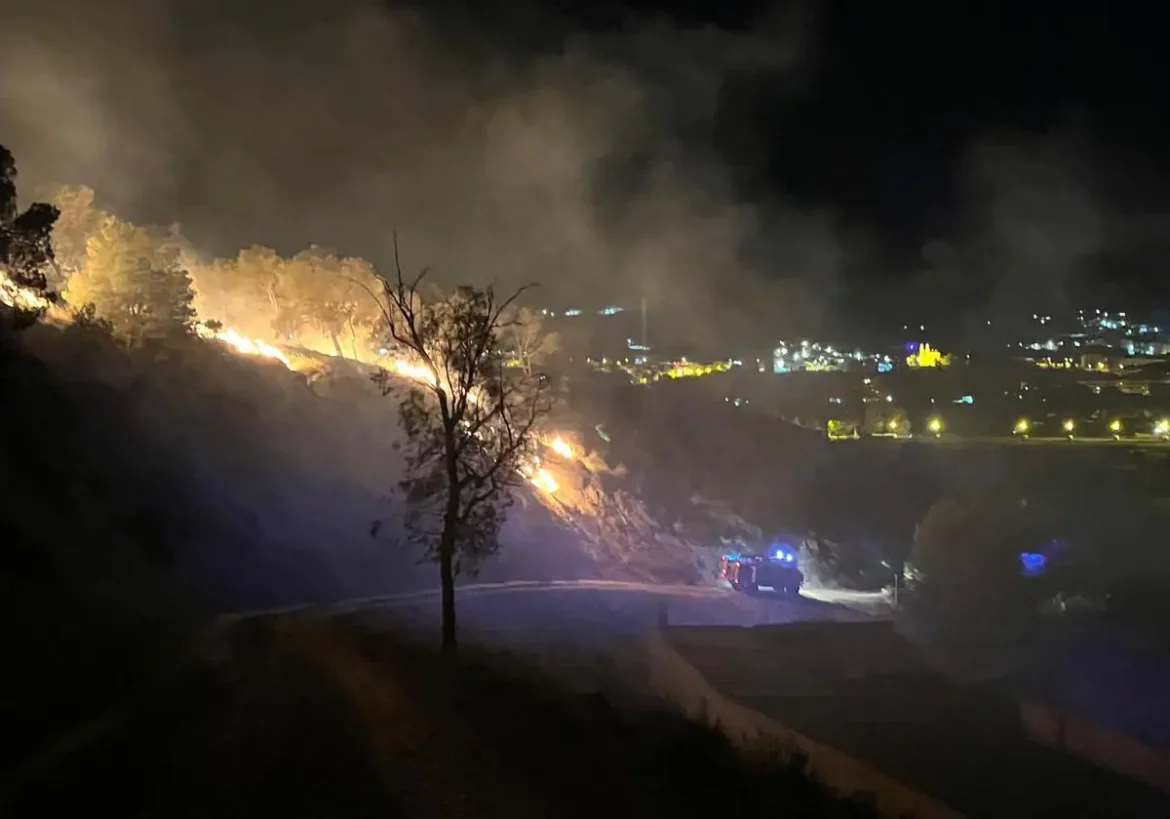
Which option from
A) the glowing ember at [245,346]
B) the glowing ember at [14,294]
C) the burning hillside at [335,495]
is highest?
the glowing ember at [245,346]

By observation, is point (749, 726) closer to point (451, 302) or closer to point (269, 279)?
point (451, 302)

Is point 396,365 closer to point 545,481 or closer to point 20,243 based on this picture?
point 545,481

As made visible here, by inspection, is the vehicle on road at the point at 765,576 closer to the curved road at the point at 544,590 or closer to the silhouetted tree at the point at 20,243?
the curved road at the point at 544,590

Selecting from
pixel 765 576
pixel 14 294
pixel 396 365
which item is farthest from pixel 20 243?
pixel 765 576

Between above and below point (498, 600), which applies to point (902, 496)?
above

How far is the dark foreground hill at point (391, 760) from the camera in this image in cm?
922

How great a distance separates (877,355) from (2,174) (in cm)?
14451

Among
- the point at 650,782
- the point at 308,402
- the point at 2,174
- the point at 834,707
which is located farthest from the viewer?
the point at 308,402

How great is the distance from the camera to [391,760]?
10.3 m

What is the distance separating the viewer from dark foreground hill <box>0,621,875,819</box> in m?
9.22

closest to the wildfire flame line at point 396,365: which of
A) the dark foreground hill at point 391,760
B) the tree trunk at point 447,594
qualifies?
the tree trunk at point 447,594

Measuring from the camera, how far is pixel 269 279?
66.1 m

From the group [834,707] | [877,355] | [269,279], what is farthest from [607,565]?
[877,355]

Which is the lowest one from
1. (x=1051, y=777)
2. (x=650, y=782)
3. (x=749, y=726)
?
(x=1051, y=777)
